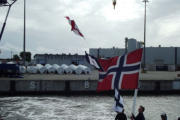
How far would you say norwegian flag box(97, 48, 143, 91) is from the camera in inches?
428

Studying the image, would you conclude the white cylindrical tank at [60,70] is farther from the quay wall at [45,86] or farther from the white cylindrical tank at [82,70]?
the quay wall at [45,86]

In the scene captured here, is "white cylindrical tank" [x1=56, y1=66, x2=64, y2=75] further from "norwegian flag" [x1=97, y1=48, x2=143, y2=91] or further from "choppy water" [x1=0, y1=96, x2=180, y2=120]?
"norwegian flag" [x1=97, y1=48, x2=143, y2=91]

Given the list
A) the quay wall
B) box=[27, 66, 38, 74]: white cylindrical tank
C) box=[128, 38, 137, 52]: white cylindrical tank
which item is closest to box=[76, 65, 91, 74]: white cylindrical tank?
box=[27, 66, 38, 74]: white cylindrical tank

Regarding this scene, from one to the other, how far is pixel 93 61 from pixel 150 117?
1590 cm

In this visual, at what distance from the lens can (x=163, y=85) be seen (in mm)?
45812

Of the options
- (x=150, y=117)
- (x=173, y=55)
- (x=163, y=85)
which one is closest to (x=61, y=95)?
(x=163, y=85)

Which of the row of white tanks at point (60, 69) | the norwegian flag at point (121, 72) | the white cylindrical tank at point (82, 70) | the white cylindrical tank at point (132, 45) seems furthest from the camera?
the white cylindrical tank at point (132, 45)

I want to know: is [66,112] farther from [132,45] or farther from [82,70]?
[132,45]

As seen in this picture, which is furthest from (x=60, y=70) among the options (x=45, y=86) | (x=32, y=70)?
(x=45, y=86)

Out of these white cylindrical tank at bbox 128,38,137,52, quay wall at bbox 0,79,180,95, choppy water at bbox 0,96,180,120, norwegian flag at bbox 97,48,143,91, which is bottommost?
choppy water at bbox 0,96,180,120

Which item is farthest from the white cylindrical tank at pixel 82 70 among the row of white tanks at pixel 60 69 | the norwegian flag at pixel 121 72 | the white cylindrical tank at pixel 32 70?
the norwegian flag at pixel 121 72

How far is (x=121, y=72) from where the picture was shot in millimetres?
11367

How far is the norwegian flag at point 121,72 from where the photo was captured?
1086 cm

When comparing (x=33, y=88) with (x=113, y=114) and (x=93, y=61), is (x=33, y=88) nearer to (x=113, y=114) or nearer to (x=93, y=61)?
(x=113, y=114)
